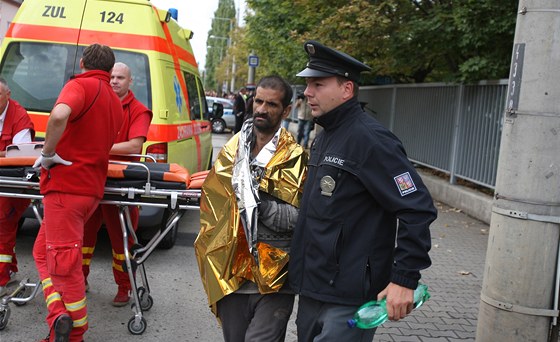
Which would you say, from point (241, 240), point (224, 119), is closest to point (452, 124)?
point (241, 240)

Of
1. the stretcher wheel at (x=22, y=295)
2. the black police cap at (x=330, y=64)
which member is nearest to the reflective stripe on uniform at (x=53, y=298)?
the stretcher wheel at (x=22, y=295)

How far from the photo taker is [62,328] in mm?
3750

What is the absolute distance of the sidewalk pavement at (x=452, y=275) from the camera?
4.92 metres

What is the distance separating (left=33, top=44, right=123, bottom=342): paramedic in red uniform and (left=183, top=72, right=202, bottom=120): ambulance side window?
408 centimetres

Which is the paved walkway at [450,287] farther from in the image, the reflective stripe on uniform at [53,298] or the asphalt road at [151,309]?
the reflective stripe on uniform at [53,298]

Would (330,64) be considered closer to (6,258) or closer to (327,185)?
(327,185)

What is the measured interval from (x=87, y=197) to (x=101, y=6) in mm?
3399

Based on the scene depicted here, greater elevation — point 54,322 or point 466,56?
point 466,56

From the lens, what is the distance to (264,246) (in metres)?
2.87

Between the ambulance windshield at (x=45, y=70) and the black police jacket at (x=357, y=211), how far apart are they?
13.8 ft

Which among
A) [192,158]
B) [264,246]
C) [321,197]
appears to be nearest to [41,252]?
[264,246]

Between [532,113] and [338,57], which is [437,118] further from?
[338,57]

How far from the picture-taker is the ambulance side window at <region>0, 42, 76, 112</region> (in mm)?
6434

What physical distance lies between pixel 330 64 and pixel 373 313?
3.42ft
